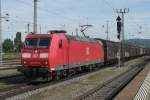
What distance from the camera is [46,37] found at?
24062mm

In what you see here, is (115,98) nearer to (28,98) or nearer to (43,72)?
(28,98)

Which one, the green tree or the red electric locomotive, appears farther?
the green tree

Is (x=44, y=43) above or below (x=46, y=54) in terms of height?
above

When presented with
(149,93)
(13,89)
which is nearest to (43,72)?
(13,89)

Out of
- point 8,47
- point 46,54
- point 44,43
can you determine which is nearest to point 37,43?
point 44,43

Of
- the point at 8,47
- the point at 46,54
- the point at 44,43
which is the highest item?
the point at 8,47

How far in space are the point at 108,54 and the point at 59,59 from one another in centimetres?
2652

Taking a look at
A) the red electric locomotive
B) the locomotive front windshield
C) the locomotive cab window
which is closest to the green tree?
the red electric locomotive

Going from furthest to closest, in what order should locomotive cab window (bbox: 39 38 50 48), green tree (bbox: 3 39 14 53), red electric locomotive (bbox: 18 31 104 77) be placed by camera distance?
green tree (bbox: 3 39 14 53) → locomotive cab window (bbox: 39 38 50 48) → red electric locomotive (bbox: 18 31 104 77)

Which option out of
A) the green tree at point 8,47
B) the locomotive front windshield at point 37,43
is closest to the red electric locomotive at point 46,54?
the locomotive front windshield at point 37,43

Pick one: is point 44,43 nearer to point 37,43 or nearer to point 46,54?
point 37,43

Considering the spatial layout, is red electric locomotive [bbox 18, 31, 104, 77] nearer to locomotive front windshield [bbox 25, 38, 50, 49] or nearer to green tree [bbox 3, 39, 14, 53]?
locomotive front windshield [bbox 25, 38, 50, 49]

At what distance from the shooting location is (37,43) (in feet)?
78.9

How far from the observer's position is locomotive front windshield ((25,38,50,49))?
2389cm
